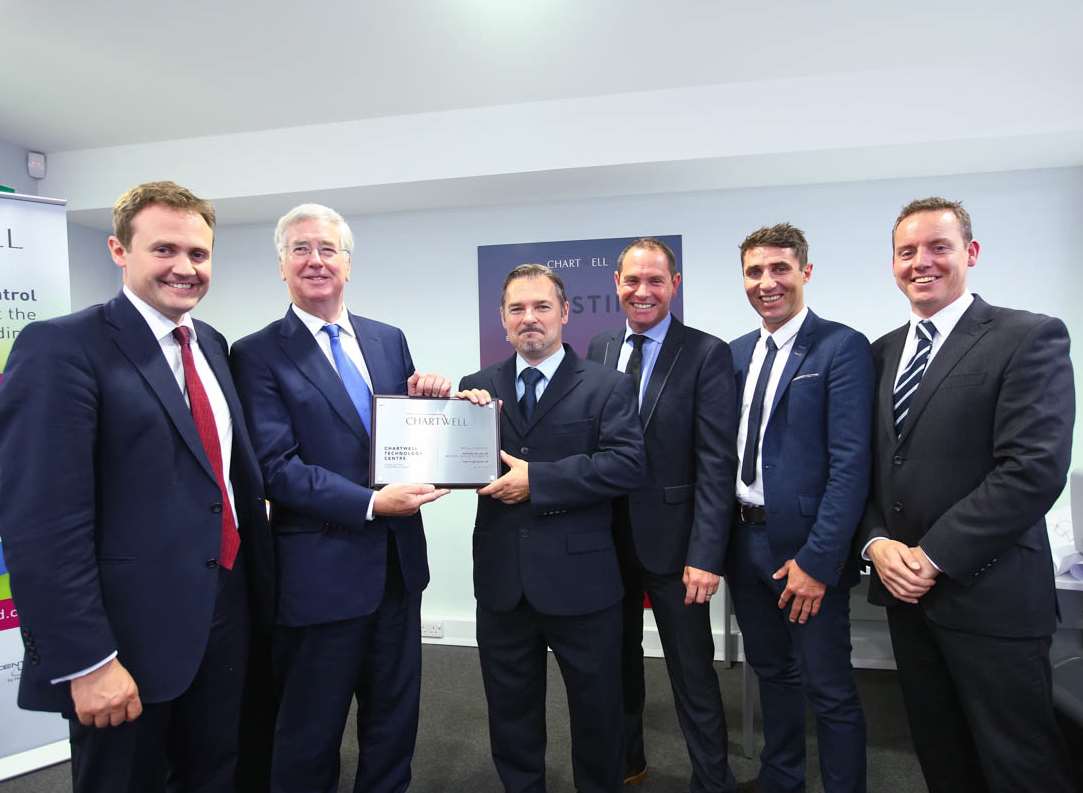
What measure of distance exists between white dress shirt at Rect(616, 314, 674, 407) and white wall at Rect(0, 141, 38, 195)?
3.94m

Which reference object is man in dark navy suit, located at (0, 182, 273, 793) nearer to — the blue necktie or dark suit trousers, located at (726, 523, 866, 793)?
the blue necktie

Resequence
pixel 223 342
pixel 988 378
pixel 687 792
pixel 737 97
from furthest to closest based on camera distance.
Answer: pixel 737 97
pixel 687 792
pixel 223 342
pixel 988 378

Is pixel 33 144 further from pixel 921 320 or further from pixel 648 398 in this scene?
pixel 921 320

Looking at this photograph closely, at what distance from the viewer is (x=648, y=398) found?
2.30 metres

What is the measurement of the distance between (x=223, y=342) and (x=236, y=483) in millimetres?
477

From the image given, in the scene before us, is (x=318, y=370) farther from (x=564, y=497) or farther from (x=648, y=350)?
(x=648, y=350)

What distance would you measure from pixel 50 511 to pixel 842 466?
2148 mm

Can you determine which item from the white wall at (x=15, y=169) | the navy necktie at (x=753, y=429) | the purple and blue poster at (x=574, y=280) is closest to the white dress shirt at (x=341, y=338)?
the navy necktie at (x=753, y=429)

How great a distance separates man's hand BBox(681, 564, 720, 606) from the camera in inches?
83.7

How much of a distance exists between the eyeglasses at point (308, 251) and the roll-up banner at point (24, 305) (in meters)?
1.68

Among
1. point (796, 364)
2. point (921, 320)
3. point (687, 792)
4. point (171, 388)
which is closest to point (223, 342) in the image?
point (171, 388)

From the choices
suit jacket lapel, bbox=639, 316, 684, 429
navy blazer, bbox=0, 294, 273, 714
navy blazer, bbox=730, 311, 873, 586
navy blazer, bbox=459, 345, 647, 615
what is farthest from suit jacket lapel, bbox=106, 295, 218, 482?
navy blazer, bbox=730, 311, 873, 586

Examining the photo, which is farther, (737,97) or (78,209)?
(78,209)

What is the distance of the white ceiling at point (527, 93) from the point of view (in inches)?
104
